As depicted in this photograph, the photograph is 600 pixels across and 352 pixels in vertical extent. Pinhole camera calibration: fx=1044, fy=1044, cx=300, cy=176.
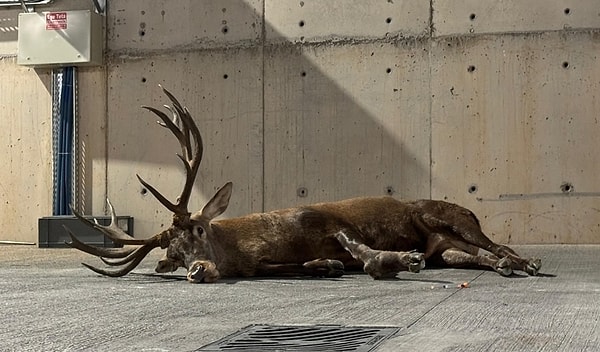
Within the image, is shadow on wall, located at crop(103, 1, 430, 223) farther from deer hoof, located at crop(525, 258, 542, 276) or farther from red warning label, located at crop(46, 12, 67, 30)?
deer hoof, located at crop(525, 258, 542, 276)

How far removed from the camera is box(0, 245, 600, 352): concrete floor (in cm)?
377

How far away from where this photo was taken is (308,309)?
193 inches

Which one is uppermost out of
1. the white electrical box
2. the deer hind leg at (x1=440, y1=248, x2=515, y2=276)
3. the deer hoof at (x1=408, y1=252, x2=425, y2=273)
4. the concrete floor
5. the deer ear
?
the white electrical box

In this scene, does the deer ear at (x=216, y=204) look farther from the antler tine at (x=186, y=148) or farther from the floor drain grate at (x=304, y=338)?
the floor drain grate at (x=304, y=338)

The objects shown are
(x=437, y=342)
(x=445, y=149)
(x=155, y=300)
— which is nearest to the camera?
(x=437, y=342)

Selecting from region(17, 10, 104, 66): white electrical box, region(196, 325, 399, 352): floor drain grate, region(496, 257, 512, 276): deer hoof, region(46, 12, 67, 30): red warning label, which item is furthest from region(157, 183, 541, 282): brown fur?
region(46, 12, 67, 30): red warning label

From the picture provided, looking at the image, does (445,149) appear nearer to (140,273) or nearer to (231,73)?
(231,73)

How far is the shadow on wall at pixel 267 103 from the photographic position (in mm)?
11992

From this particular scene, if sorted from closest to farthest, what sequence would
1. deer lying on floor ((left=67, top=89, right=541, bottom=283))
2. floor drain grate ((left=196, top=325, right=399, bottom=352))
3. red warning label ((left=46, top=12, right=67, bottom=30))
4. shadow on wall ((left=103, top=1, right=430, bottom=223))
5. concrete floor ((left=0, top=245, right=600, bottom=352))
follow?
1. floor drain grate ((left=196, top=325, right=399, bottom=352))
2. concrete floor ((left=0, top=245, right=600, bottom=352))
3. deer lying on floor ((left=67, top=89, right=541, bottom=283))
4. shadow on wall ((left=103, top=1, right=430, bottom=223))
5. red warning label ((left=46, top=12, right=67, bottom=30))

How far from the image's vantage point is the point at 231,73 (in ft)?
41.2

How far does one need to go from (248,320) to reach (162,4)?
898 centimetres

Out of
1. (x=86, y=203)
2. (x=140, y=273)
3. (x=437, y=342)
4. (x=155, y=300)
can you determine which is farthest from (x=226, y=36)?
(x=437, y=342)

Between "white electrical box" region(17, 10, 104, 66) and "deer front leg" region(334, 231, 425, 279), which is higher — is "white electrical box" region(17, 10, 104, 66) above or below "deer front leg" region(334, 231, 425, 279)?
above

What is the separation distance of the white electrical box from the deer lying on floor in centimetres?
581
